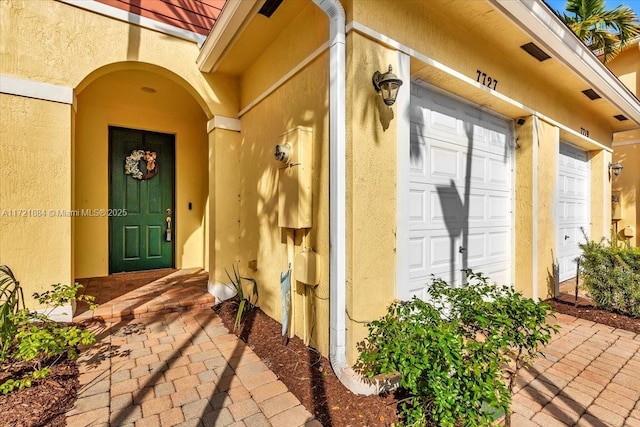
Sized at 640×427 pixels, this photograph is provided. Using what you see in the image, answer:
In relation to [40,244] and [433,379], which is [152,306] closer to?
[40,244]

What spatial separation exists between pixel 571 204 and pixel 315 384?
595 centimetres

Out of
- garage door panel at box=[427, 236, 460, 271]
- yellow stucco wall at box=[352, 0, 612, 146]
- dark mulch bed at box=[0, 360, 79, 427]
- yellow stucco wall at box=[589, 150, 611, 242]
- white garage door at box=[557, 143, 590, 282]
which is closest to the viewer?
dark mulch bed at box=[0, 360, 79, 427]

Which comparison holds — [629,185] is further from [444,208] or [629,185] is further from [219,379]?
[219,379]

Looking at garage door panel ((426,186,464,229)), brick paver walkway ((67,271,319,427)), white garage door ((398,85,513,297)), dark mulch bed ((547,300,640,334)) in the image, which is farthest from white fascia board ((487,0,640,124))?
brick paver walkway ((67,271,319,427))

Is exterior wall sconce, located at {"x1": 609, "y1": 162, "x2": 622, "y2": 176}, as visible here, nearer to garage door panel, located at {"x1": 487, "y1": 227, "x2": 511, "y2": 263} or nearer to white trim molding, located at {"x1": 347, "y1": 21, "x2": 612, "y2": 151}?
white trim molding, located at {"x1": 347, "y1": 21, "x2": 612, "y2": 151}

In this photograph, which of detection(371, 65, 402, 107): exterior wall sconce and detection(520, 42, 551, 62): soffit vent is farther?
detection(520, 42, 551, 62): soffit vent

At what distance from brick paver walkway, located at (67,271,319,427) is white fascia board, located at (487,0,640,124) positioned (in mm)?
3656

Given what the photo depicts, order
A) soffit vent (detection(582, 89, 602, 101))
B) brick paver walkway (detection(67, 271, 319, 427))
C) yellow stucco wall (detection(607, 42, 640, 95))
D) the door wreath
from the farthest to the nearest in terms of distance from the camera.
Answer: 1. yellow stucco wall (detection(607, 42, 640, 95))
2. the door wreath
3. soffit vent (detection(582, 89, 602, 101))
4. brick paver walkway (detection(67, 271, 319, 427))

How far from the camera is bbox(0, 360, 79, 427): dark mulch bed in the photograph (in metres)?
1.77

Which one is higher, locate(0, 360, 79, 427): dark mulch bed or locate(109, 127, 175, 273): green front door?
locate(109, 127, 175, 273): green front door

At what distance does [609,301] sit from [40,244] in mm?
6702

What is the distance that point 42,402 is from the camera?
193 centimetres

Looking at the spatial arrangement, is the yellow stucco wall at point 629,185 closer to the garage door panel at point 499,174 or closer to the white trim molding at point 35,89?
the garage door panel at point 499,174

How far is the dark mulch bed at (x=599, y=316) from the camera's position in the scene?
11.6ft
